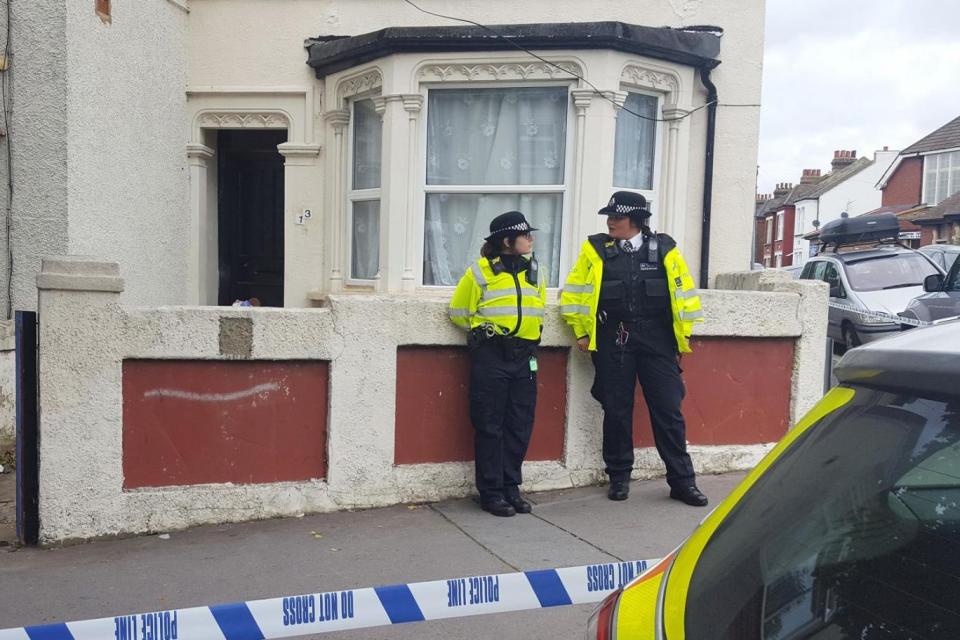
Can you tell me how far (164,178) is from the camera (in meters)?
8.41

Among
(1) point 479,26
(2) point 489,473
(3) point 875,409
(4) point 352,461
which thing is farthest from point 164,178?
(3) point 875,409

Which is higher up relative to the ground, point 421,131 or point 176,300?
point 421,131

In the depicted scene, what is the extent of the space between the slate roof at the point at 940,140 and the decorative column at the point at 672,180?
33.6 meters

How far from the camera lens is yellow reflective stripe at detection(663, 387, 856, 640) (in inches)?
67.0

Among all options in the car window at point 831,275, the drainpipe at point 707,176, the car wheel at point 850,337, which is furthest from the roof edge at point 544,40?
the car window at point 831,275

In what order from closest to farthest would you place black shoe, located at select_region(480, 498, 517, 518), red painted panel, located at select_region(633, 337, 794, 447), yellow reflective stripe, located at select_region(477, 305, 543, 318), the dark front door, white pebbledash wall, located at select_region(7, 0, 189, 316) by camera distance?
yellow reflective stripe, located at select_region(477, 305, 543, 318) → black shoe, located at select_region(480, 498, 517, 518) → red painted panel, located at select_region(633, 337, 794, 447) → white pebbledash wall, located at select_region(7, 0, 189, 316) → the dark front door

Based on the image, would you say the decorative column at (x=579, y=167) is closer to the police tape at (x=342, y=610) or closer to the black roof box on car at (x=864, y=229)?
the police tape at (x=342, y=610)

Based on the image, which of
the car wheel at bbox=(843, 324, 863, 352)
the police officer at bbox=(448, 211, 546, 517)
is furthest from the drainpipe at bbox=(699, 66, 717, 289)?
Result: the car wheel at bbox=(843, 324, 863, 352)

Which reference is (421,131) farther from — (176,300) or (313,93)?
(176,300)

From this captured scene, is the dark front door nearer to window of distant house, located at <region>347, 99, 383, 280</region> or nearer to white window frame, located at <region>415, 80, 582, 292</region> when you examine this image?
window of distant house, located at <region>347, 99, 383, 280</region>

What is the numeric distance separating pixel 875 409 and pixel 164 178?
308 inches

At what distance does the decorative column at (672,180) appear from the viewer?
8.14m

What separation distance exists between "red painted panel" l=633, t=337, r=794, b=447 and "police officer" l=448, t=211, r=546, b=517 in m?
1.10

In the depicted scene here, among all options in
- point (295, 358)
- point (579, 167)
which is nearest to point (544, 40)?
point (579, 167)
